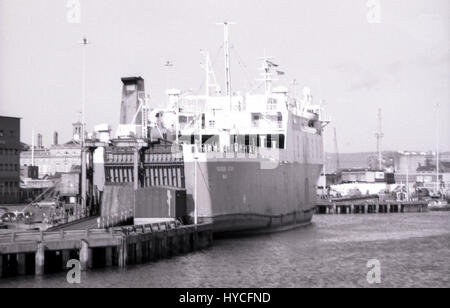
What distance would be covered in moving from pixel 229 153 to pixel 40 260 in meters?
16.8

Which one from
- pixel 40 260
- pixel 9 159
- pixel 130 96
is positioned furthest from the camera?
pixel 9 159

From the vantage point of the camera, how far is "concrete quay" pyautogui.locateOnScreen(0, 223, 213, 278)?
3109 centimetres

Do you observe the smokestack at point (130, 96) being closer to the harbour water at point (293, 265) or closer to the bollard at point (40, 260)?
the harbour water at point (293, 265)

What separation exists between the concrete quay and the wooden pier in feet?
196

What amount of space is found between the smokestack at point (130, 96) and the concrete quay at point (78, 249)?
50.8 feet

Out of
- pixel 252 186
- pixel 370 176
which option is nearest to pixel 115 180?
pixel 252 186

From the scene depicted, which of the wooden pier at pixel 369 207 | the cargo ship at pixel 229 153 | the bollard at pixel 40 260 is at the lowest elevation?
the wooden pier at pixel 369 207

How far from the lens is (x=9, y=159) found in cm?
8206

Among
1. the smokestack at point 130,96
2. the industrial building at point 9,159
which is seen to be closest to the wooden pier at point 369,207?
the industrial building at point 9,159

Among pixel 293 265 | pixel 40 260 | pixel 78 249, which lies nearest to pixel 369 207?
pixel 293 265

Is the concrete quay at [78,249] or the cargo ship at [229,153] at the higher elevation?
the cargo ship at [229,153]

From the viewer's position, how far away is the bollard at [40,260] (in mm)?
31203

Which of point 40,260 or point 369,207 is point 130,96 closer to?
point 40,260
